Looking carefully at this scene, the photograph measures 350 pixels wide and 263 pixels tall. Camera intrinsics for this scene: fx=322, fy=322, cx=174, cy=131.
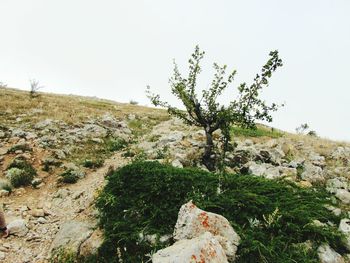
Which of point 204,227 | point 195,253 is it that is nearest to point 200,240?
point 195,253

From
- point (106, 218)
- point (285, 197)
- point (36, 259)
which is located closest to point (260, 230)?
point (285, 197)

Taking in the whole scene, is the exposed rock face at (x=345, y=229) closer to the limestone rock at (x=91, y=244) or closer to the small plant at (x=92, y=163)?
the limestone rock at (x=91, y=244)

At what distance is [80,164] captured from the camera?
1523 centimetres

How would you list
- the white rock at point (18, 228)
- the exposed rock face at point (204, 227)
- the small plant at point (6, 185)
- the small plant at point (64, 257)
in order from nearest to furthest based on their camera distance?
the exposed rock face at point (204, 227)
the small plant at point (64, 257)
the white rock at point (18, 228)
the small plant at point (6, 185)

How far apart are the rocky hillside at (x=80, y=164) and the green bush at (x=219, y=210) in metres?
0.58

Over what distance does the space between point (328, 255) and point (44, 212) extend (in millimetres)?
8620

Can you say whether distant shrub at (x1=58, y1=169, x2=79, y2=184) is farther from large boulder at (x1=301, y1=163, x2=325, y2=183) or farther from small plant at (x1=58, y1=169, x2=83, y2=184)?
large boulder at (x1=301, y1=163, x2=325, y2=183)

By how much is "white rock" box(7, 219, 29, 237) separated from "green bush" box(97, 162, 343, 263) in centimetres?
233

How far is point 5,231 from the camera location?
9367 millimetres

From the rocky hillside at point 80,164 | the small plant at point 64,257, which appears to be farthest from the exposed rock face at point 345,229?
the small plant at point 64,257

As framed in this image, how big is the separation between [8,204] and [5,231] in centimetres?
219

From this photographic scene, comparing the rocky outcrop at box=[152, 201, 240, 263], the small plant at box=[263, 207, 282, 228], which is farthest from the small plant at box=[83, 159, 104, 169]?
the small plant at box=[263, 207, 282, 228]

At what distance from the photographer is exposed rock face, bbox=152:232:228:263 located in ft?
18.1

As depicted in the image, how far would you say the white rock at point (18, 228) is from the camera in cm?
952
